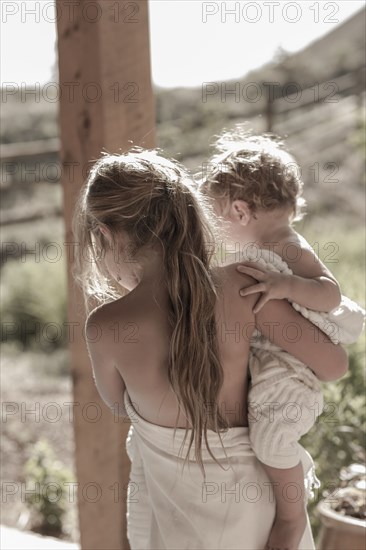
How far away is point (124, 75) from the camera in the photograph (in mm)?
2506

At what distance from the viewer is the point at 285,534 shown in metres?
1.88

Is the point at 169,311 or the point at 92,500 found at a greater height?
the point at 169,311

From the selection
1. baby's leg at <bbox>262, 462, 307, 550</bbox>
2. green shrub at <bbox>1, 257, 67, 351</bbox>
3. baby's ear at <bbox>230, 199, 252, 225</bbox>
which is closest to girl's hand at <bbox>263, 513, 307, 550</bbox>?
baby's leg at <bbox>262, 462, 307, 550</bbox>

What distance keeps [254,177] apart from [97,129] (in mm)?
701

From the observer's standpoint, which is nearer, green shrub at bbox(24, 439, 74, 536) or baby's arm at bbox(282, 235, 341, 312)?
baby's arm at bbox(282, 235, 341, 312)

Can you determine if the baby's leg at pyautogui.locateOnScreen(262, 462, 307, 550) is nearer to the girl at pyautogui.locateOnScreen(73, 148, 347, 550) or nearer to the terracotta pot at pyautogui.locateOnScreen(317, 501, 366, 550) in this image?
the girl at pyautogui.locateOnScreen(73, 148, 347, 550)

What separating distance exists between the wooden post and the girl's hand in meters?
0.87

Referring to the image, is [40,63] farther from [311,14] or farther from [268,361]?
[268,361]

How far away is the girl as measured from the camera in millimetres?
1732

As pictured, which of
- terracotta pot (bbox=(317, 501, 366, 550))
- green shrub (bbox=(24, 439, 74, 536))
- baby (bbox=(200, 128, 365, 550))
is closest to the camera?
baby (bbox=(200, 128, 365, 550))

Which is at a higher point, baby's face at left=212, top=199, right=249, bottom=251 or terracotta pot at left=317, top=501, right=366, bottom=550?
baby's face at left=212, top=199, right=249, bottom=251

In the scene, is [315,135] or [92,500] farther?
[315,135]

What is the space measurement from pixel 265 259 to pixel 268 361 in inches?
9.3

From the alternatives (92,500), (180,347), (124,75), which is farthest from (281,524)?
(124,75)
